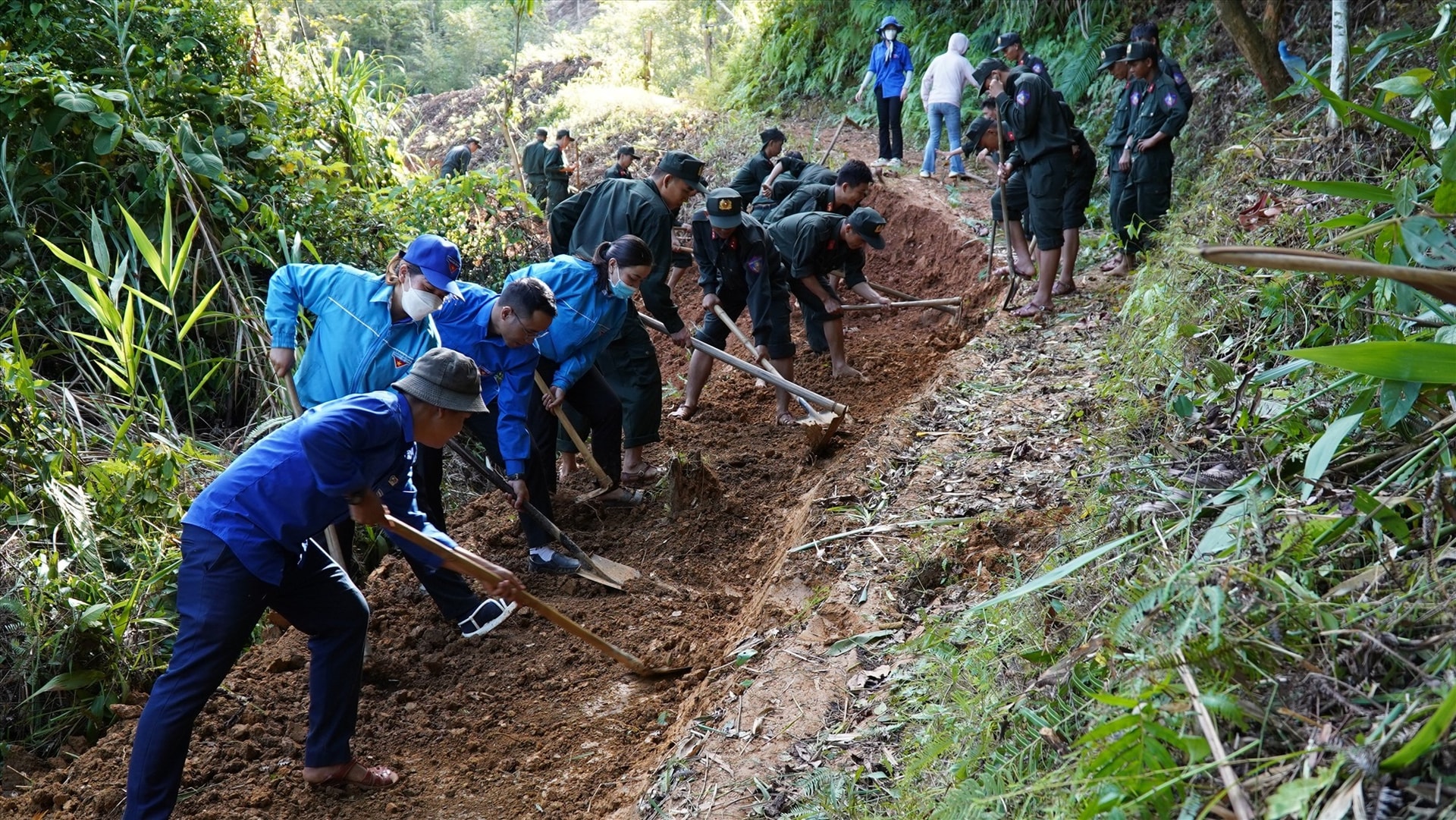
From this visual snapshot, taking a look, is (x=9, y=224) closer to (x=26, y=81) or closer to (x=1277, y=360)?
(x=26, y=81)

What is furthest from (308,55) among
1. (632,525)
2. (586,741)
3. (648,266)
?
(586,741)

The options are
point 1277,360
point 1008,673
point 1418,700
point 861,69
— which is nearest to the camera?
point 1418,700

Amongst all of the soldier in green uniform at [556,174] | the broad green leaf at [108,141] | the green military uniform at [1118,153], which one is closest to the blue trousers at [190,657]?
the broad green leaf at [108,141]

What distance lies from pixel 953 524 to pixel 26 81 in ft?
20.3

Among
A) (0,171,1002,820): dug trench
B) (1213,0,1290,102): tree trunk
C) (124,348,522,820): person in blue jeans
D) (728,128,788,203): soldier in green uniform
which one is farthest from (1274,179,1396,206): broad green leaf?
(728,128,788,203): soldier in green uniform

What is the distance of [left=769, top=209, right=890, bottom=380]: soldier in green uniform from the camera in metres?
6.97

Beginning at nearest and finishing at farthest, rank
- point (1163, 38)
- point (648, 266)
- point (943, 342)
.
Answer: point (648, 266), point (943, 342), point (1163, 38)

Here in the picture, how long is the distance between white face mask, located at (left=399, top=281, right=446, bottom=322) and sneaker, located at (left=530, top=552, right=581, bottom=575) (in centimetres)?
157

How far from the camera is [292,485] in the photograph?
3.23m

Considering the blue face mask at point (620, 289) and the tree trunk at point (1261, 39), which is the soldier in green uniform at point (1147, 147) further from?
the blue face mask at point (620, 289)

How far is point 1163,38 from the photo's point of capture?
10.8 m

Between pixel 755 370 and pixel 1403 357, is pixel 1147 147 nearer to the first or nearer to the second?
pixel 755 370

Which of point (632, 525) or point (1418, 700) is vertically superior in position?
point (1418, 700)

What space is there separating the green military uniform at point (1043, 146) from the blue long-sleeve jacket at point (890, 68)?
4.67 meters
